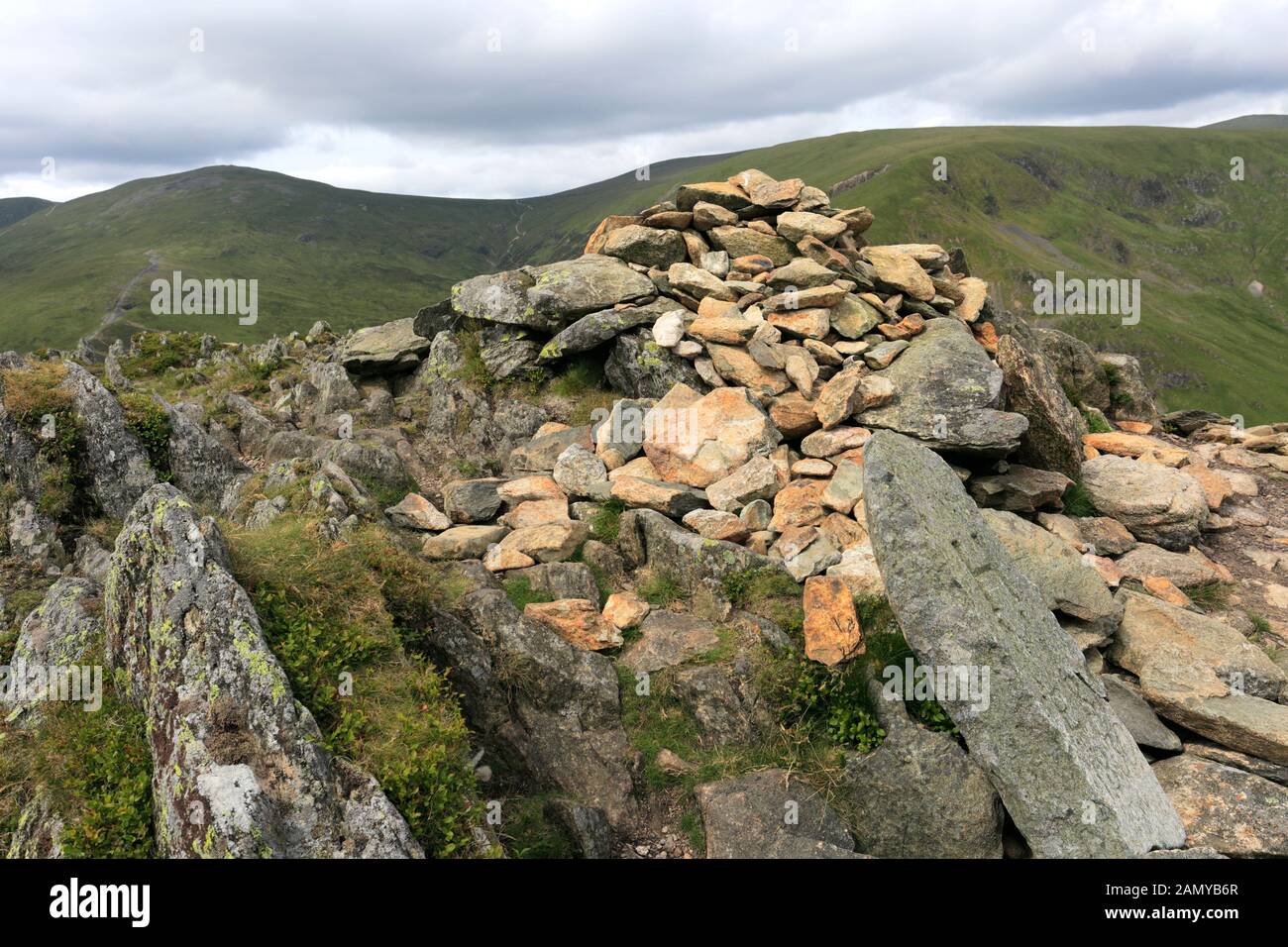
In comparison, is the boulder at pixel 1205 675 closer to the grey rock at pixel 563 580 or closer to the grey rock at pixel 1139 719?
the grey rock at pixel 1139 719

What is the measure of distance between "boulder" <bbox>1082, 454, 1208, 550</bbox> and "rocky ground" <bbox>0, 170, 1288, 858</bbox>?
0.42 feet

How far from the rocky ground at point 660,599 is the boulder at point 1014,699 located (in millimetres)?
65

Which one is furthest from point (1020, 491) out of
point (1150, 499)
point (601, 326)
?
point (601, 326)

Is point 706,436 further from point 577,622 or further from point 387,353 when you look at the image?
point 387,353

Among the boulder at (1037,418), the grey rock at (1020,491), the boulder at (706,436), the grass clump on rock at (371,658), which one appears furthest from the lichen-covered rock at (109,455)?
the boulder at (1037,418)

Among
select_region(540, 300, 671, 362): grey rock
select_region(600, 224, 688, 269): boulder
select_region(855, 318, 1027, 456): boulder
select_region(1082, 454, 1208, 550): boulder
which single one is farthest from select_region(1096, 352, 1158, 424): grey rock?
select_region(540, 300, 671, 362): grey rock

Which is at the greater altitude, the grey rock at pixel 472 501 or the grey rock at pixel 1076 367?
the grey rock at pixel 1076 367

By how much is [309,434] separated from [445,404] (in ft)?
13.8

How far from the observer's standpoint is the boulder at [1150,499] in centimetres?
1961

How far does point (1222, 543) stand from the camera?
66.4 ft

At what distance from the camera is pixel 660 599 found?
1620 centimetres

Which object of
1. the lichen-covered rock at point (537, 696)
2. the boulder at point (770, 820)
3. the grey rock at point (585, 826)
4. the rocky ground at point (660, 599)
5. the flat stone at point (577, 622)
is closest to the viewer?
the rocky ground at point (660, 599)

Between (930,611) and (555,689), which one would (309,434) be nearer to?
(555,689)
